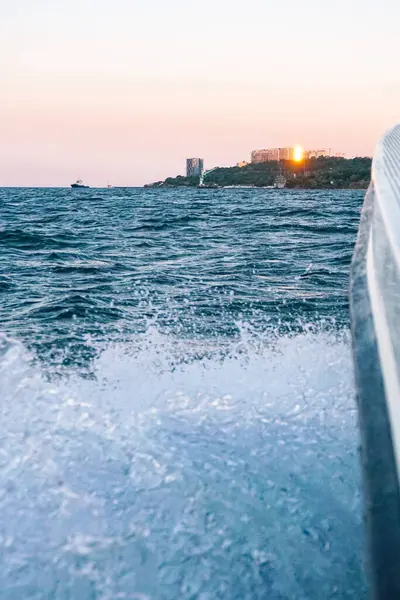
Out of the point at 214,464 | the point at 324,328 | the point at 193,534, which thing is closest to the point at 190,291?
the point at 324,328

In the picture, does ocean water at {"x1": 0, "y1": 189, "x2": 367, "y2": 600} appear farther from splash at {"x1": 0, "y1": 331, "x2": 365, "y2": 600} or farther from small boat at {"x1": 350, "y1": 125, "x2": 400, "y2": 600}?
small boat at {"x1": 350, "y1": 125, "x2": 400, "y2": 600}

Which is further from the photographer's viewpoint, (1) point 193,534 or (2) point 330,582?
(1) point 193,534

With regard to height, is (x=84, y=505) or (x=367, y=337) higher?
(x=367, y=337)

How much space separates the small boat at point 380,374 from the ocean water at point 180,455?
31.1 inches

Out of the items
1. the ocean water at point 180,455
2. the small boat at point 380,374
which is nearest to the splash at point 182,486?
the ocean water at point 180,455

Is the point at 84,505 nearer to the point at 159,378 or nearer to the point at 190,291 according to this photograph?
the point at 159,378

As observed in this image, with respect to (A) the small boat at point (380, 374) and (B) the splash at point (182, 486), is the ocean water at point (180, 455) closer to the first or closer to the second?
(B) the splash at point (182, 486)

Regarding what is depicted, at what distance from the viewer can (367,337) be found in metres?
1.78

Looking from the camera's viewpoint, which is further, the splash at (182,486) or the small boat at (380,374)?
the splash at (182,486)

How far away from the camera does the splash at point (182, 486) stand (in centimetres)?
192

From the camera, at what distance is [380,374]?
1.53m

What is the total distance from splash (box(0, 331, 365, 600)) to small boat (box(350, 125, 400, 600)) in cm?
79

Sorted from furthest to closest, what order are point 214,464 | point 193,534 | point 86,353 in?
1. point 86,353
2. point 214,464
3. point 193,534

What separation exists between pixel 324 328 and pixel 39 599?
3768mm
